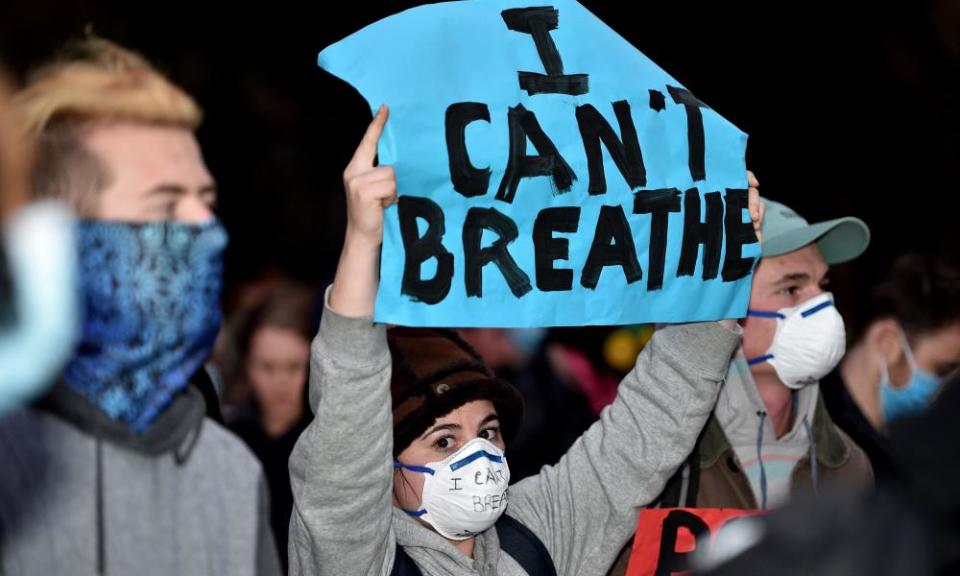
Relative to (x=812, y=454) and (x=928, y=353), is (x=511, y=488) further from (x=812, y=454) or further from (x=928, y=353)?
(x=928, y=353)

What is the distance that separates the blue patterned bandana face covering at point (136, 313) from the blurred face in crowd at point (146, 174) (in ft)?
0.14

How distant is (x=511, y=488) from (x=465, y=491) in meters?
0.30

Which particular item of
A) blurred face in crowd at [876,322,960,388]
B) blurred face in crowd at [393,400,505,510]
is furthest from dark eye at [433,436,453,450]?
blurred face in crowd at [876,322,960,388]

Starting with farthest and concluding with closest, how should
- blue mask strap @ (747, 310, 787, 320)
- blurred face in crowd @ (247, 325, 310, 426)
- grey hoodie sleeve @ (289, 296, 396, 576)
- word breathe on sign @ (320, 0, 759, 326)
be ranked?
1. blurred face in crowd @ (247, 325, 310, 426)
2. blue mask strap @ (747, 310, 787, 320)
3. word breathe on sign @ (320, 0, 759, 326)
4. grey hoodie sleeve @ (289, 296, 396, 576)

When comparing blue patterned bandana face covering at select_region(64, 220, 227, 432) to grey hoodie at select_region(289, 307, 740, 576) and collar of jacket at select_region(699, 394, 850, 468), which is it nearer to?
grey hoodie at select_region(289, 307, 740, 576)

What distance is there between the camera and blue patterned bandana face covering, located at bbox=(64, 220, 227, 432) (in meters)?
2.50

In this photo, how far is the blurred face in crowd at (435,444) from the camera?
342 centimetres

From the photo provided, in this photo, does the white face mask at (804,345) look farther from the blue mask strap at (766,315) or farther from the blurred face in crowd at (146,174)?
the blurred face in crowd at (146,174)

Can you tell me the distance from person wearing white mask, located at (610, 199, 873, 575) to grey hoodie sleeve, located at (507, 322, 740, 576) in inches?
16.7

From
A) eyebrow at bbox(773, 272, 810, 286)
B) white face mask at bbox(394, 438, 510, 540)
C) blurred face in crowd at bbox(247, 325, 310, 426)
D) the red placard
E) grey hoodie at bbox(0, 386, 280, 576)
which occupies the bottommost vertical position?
blurred face in crowd at bbox(247, 325, 310, 426)

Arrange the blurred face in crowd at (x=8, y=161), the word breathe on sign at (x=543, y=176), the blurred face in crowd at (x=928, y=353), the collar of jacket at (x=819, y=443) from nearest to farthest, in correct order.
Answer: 1. the blurred face in crowd at (x=8, y=161)
2. the word breathe on sign at (x=543, y=176)
3. the collar of jacket at (x=819, y=443)
4. the blurred face in crowd at (x=928, y=353)

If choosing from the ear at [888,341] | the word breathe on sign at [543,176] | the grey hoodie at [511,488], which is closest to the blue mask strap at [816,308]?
the word breathe on sign at [543,176]

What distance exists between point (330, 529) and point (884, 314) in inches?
113

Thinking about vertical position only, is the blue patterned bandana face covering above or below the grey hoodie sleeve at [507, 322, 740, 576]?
above
